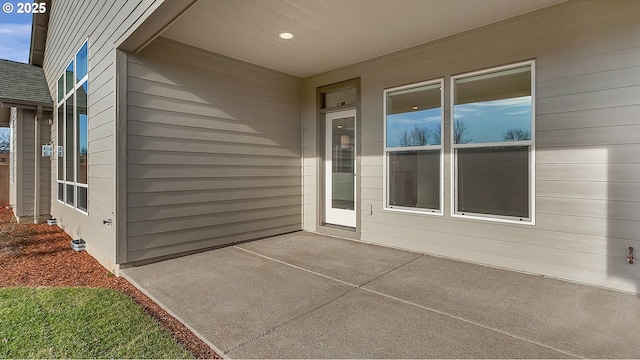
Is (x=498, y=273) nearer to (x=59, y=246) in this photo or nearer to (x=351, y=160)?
(x=351, y=160)

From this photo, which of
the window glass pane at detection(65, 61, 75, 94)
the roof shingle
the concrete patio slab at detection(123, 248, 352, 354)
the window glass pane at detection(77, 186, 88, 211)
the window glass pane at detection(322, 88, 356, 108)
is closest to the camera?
the concrete patio slab at detection(123, 248, 352, 354)

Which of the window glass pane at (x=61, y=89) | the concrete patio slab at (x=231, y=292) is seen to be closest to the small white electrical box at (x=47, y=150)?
the window glass pane at (x=61, y=89)

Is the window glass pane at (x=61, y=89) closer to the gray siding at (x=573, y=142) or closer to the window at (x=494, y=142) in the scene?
the gray siding at (x=573, y=142)

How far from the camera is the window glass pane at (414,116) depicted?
4223 mm

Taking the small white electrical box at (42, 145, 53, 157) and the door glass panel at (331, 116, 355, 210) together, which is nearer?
the door glass panel at (331, 116, 355, 210)

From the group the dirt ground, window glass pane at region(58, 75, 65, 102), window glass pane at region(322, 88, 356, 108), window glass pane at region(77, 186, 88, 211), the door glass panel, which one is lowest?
the dirt ground

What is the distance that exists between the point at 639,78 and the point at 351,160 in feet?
11.3

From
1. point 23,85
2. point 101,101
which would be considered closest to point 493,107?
point 101,101

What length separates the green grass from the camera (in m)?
2.04

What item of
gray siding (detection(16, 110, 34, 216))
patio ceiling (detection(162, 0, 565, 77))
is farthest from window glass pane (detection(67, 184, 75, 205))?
patio ceiling (detection(162, 0, 565, 77))

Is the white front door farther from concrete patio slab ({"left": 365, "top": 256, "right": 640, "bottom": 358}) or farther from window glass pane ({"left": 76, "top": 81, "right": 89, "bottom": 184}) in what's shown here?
window glass pane ({"left": 76, "top": 81, "right": 89, "bottom": 184})

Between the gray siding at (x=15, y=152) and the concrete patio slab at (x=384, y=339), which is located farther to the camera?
the gray siding at (x=15, y=152)

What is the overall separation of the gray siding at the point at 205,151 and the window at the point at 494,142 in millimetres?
2822

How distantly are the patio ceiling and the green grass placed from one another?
9.01 ft
